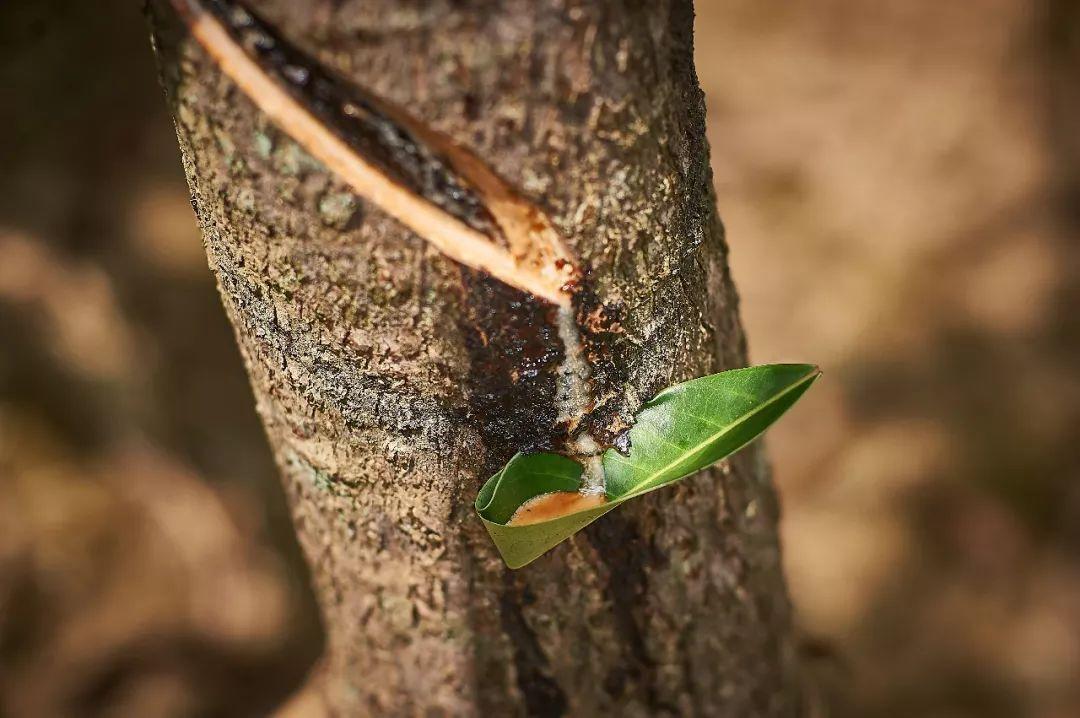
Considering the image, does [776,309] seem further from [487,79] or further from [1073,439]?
[487,79]

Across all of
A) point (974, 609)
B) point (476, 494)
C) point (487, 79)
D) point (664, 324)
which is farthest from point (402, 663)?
point (974, 609)

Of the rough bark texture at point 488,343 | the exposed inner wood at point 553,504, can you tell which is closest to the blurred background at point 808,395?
the rough bark texture at point 488,343

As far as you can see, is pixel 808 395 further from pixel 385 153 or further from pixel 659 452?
pixel 385 153

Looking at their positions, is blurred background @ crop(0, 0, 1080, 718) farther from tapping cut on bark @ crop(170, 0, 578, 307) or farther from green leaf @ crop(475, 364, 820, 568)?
tapping cut on bark @ crop(170, 0, 578, 307)

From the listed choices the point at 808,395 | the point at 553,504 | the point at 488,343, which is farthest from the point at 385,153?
the point at 808,395

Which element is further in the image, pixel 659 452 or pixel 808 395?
pixel 808 395

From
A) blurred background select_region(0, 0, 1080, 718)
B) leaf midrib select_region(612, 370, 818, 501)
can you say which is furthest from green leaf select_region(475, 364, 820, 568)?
blurred background select_region(0, 0, 1080, 718)

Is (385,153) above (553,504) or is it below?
above
